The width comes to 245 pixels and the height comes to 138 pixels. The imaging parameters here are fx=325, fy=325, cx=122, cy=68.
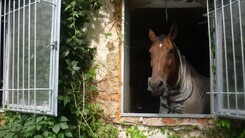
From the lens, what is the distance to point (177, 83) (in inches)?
175

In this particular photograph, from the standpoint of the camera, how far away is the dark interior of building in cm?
618

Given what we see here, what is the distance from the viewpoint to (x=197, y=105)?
14.3ft

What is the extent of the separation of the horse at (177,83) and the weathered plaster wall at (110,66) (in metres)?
0.47

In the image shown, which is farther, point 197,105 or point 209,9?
point 197,105

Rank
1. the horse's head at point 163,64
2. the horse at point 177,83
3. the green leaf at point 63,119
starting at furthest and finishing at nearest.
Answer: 1. the horse at point 177,83
2. the horse's head at point 163,64
3. the green leaf at point 63,119

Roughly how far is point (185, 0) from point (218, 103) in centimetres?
168

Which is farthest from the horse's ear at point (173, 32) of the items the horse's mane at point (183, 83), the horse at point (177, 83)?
the horse's mane at point (183, 83)

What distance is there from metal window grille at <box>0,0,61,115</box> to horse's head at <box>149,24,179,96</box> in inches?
44.7

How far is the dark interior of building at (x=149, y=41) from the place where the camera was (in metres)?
6.18

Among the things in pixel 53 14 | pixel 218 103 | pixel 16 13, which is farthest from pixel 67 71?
pixel 218 103

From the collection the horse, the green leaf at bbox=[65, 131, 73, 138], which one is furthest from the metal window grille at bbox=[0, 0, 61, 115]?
the horse

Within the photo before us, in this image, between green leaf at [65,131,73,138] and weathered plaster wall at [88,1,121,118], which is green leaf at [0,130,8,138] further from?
weathered plaster wall at [88,1,121,118]

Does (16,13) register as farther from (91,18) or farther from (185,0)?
(185,0)

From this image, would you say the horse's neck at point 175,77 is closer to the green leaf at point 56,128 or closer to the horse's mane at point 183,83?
the horse's mane at point 183,83
